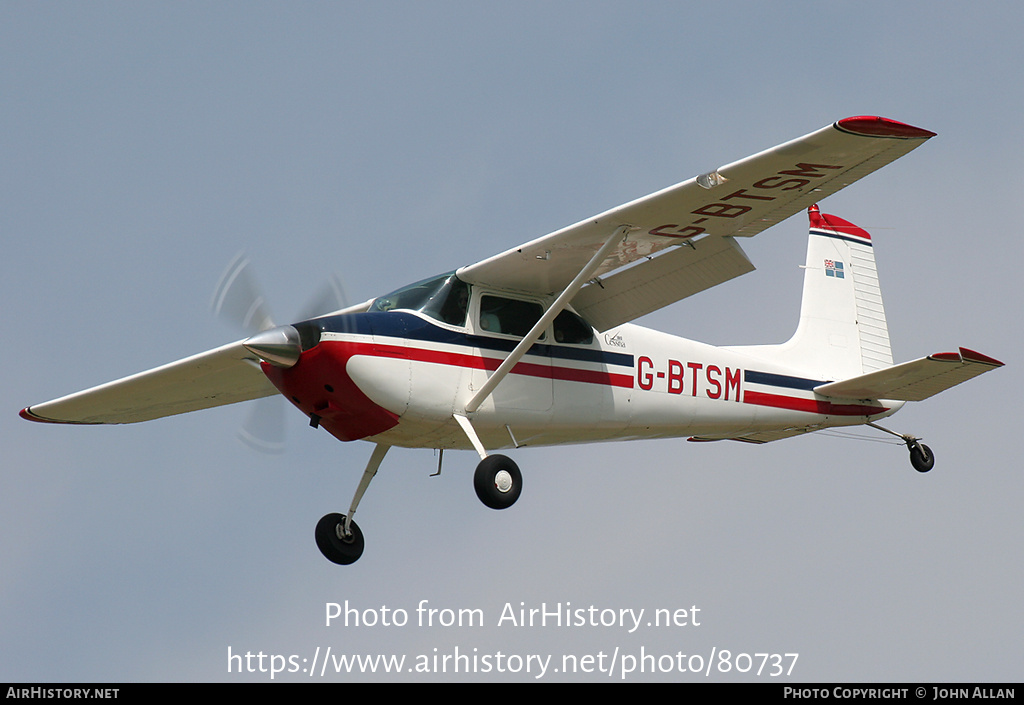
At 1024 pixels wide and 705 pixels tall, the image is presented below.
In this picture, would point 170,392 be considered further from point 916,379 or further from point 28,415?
point 916,379

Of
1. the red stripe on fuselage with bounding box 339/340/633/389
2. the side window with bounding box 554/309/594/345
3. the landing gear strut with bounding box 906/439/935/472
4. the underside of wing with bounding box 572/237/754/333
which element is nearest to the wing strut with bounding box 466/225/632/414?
the red stripe on fuselage with bounding box 339/340/633/389

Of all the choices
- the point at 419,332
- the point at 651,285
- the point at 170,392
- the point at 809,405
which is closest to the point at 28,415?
the point at 170,392

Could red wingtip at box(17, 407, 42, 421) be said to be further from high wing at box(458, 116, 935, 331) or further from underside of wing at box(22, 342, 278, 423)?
high wing at box(458, 116, 935, 331)

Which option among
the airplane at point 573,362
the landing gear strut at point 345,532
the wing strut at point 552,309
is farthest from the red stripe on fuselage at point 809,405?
the landing gear strut at point 345,532

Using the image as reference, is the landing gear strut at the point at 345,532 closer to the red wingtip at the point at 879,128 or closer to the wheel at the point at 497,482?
the wheel at the point at 497,482

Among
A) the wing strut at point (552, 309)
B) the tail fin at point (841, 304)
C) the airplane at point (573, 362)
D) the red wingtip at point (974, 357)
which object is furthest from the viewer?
the tail fin at point (841, 304)

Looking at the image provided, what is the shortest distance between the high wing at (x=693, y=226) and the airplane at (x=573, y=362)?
0.06ft

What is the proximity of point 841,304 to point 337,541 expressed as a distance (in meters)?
7.41

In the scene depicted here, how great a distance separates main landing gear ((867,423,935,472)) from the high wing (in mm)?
3903

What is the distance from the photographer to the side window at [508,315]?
40.8 ft

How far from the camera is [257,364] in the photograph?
13594mm

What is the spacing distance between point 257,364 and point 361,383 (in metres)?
2.49
